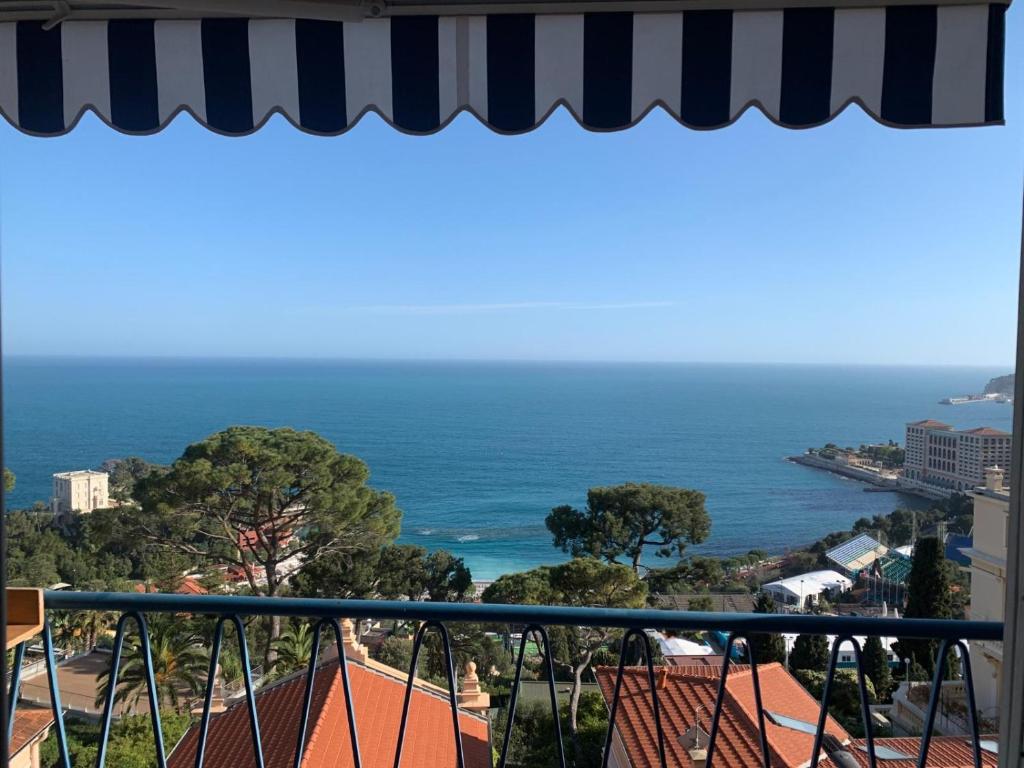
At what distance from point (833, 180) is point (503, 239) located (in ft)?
84.9

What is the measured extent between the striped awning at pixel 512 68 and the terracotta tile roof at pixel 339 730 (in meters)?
4.91

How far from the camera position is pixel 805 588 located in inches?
786

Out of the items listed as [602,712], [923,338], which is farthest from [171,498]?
[923,338]

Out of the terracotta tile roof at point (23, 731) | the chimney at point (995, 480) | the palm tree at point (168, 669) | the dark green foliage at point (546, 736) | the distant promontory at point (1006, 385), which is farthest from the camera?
the palm tree at point (168, 669)

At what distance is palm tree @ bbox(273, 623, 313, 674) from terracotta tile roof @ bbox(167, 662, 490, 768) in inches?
156

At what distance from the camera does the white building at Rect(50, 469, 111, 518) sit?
778 inches

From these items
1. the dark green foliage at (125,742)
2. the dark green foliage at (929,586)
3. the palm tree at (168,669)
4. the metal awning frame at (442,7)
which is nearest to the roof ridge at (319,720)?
the dark green foliage at (125,742)

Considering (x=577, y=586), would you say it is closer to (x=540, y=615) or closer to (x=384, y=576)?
(x=384, y=576)

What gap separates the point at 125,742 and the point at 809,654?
11.9 metres

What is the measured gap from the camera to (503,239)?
5162 cm

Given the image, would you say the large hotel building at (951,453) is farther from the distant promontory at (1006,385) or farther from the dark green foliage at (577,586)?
the distant promontory at (1006,385)

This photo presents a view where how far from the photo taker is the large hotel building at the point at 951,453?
13.9 m

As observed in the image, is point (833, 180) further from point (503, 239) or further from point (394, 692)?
point (394, 692)

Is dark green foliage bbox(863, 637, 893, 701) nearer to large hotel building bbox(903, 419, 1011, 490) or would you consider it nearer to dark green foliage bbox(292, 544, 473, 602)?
large hotel building bbox(903, 419, 1011, 490)
